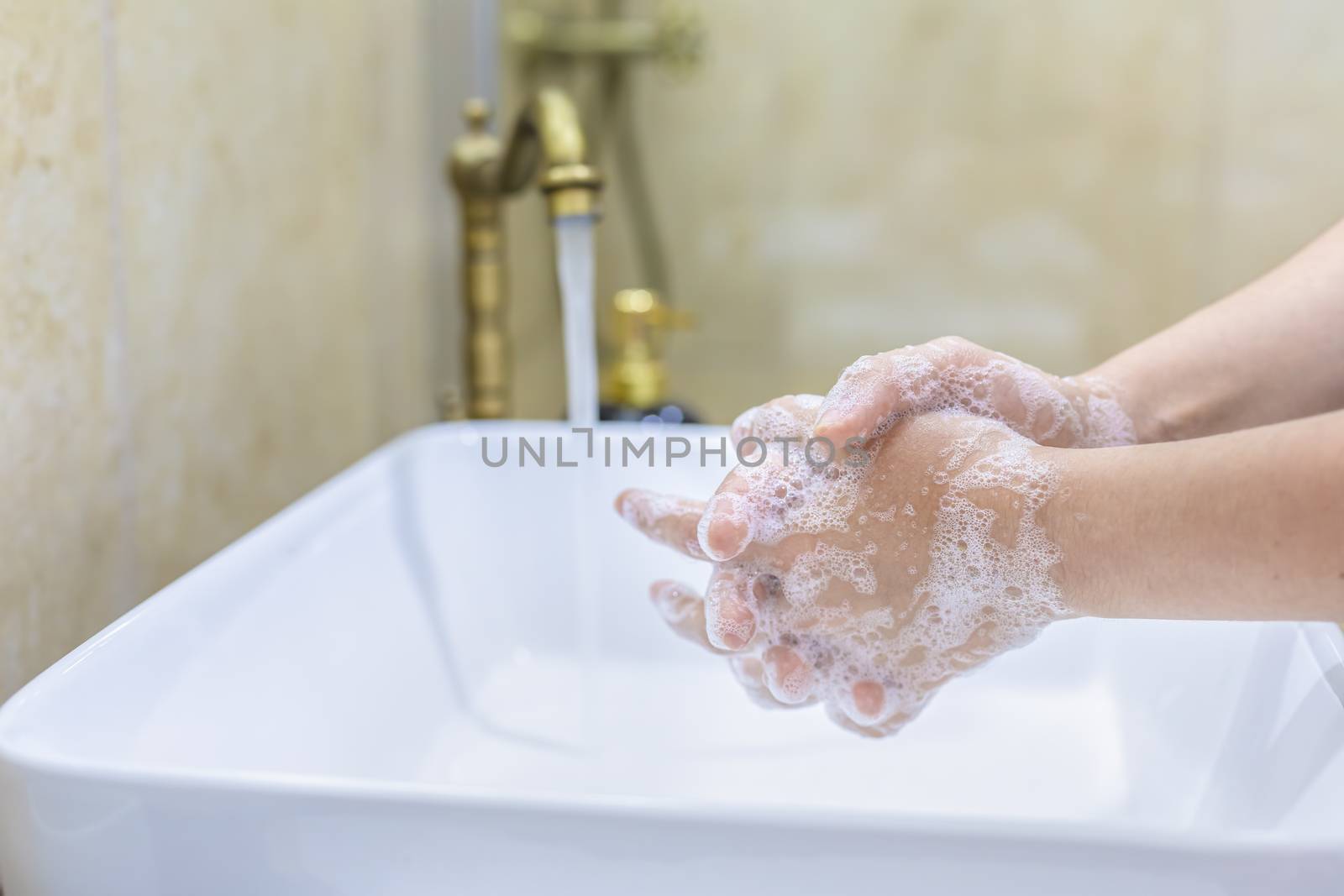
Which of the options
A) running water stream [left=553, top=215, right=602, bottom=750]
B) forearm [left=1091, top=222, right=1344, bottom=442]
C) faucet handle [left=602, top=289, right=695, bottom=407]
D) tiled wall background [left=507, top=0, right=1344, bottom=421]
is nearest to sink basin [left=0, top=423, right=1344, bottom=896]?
running water stream [left=553, top=215, right=602, bottom=750]

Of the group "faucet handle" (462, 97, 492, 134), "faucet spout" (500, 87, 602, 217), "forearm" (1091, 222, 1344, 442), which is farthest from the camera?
"faucet handle" (462, 97, 492, 134)

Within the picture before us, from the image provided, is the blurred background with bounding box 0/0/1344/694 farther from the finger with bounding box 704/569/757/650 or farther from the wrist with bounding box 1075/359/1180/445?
the wrist with bounding box 1075/359/1180/445

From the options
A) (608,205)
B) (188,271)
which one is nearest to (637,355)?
(608,205)

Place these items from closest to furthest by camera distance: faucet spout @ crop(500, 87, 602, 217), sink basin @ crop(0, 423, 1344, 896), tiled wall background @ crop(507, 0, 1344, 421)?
1. sink basin @ crop(0, 423, 1344, 896)
2. faucet spout @ crop(500, 87, 602, 217)
3. tiled wall background @ crop(507, 0, 1344, 421)

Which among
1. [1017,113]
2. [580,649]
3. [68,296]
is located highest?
[1017,113]

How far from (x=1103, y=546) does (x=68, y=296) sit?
460 millimetres

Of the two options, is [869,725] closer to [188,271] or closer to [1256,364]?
[1256,364]

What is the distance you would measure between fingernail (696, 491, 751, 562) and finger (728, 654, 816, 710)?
7cm

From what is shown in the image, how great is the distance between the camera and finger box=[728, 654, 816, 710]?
0.49 m

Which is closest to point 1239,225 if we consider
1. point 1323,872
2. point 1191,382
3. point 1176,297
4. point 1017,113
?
point 1176,297

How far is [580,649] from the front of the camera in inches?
25.8

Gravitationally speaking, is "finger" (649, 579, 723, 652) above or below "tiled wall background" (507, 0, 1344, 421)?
below

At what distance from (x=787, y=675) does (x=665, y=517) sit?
95mm

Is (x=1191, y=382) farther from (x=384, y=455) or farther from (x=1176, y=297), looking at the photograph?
(x=1176, y=297)
